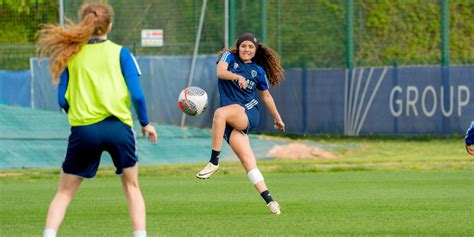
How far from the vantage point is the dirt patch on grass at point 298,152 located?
2353 centimetres

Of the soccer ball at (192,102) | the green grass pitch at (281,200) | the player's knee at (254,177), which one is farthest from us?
the soccer ball at (192,102)

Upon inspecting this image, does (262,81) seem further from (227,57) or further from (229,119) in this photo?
(229,119)

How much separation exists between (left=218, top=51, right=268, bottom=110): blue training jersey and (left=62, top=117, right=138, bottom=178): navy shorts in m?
4.54

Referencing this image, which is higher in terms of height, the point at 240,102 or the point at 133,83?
the point at 133,83

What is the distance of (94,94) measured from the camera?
816cm

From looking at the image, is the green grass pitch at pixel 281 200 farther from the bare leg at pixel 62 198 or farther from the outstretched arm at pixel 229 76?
the bare leg at pixel 62 198

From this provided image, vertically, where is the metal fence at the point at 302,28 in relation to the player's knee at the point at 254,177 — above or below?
above

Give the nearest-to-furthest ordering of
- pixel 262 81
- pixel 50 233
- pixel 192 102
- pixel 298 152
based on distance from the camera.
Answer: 1. pixel 50 233
2. pixel 262 81
3. pixel 192 102
4. pixel 298 152

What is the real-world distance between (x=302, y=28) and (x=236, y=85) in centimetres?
Result: 1593

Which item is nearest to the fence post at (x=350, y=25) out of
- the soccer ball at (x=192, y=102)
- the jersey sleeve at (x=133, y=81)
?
the soccer ball at (x=192, y=102)

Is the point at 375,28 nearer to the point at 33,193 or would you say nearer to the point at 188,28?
the point at 188,28

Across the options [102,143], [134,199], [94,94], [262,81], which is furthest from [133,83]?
[262,81]

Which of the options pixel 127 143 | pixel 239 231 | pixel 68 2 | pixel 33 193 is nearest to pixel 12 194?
pixel 33 193

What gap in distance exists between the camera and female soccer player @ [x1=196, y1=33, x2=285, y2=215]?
12.5 metres
